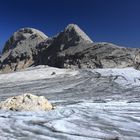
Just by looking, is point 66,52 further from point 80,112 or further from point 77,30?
point 80,112

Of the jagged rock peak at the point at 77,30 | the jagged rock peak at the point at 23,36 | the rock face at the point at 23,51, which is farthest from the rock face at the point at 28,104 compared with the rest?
the jagged rock peak at the point at 23,36

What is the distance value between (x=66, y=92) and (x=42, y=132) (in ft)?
22.9

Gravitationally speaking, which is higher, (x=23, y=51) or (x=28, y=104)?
(x=23, y=51)

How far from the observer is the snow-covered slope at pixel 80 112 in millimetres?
7656

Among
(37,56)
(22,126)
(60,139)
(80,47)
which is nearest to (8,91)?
(22,126)

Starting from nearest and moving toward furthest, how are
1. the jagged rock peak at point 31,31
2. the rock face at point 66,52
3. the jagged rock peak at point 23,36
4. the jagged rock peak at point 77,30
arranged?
the rock face at point 66,52
the jagged rock peak at point 77,30
the jagged rock peak at point 23,36
the jagged rock peak at point 31,31

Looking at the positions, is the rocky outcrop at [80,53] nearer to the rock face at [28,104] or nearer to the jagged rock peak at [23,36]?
the jagged rock peak at [23,36]

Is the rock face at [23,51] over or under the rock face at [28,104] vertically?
over

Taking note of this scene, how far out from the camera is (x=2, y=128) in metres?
8.05

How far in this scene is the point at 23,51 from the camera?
35500 millimetres

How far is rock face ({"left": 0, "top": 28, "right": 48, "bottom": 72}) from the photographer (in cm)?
3447

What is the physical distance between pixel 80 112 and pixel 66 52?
62.3ft

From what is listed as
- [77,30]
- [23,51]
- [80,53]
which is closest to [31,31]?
[23,51]

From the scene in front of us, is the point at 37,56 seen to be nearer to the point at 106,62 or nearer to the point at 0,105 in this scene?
the point at 106,62
